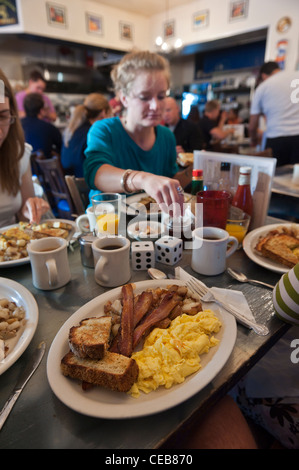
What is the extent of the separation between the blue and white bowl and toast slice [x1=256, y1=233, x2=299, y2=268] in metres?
0.26

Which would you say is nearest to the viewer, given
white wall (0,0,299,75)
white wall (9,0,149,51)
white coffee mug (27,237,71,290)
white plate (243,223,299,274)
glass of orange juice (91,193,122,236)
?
white coffee mug (27,237,71,290)

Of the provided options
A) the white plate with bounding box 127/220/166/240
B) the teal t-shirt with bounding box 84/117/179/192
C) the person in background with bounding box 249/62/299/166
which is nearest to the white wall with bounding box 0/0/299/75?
the person in background with bounding box 249/62/299/166

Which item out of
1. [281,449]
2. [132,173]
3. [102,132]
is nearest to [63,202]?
[102,132]

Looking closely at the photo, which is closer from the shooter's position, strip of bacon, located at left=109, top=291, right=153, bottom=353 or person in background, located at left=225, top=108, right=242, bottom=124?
strip of bacon, located at left=109, top=291, right=153, bottom=353

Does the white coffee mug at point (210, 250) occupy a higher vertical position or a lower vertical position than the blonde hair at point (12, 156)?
lower

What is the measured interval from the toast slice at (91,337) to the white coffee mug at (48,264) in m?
0.26

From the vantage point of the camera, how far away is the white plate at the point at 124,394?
1.69 feet

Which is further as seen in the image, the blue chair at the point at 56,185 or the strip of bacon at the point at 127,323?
the blue chair at the point at 56,185

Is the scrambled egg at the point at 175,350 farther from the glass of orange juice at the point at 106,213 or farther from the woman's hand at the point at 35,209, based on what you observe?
the woman's hand at the point at 35,209

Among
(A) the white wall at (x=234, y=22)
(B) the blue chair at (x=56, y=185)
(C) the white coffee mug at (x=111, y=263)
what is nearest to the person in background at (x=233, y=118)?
(A) the white wall at (x=234, y=22)

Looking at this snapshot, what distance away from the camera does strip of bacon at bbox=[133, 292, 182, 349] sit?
2.31 feet

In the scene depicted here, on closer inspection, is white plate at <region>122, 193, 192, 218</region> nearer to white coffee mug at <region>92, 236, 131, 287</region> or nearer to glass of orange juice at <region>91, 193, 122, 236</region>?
glass of orange juice at <region>91, 193, 122, 236</region>

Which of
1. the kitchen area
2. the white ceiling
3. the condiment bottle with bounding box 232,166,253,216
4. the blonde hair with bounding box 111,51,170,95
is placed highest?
the white ceiling
